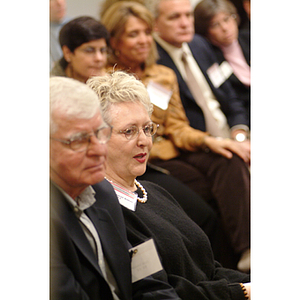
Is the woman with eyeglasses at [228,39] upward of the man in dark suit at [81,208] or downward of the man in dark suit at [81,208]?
upward

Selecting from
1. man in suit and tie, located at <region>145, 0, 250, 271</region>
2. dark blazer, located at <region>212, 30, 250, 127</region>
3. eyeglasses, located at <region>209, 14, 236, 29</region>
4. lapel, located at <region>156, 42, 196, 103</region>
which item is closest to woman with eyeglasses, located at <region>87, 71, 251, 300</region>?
man in suit and tie, located at <region>145, 0, 250, 271</region>

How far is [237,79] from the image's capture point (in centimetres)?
221

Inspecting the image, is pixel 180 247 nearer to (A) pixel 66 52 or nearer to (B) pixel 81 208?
(B) pixel 81 208

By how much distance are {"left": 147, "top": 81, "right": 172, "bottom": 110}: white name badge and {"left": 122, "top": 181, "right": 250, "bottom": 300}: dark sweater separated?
12.1 inches

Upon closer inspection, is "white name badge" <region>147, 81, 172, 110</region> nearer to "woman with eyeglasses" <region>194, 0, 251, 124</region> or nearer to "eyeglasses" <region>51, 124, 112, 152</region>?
"eyeglasses" <region>51, 124, 112, 152</region>

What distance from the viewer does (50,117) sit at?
45.1 inches

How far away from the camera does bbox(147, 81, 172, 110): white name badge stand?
1.47 meters

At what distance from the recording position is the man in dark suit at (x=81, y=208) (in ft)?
3.62

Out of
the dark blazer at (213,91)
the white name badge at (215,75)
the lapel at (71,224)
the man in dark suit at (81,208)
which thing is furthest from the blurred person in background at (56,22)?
the white name badge at (215,75)

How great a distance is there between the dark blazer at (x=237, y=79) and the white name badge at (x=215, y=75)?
37 millimetres

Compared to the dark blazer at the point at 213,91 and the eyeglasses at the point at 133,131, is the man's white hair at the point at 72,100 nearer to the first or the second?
the eyeglasses at the point at 133,131
